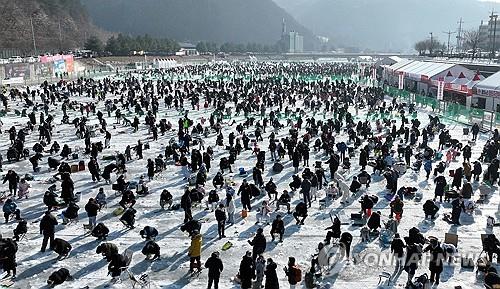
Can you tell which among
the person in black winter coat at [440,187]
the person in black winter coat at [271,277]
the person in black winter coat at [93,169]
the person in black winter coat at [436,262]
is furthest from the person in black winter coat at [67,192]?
the person in black winter coat at [440,187]

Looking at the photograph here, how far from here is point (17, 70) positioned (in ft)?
183

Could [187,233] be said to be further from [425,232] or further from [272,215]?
[425,232]

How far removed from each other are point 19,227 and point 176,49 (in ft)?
424

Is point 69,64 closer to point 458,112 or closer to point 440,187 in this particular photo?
point 458,112

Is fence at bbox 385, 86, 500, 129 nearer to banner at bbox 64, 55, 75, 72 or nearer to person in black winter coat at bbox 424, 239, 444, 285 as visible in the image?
person in black winter coat at bbox 424, 239, 444, 285

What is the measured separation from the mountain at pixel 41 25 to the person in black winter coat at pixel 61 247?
89.8 meters

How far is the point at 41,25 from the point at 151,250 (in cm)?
11533

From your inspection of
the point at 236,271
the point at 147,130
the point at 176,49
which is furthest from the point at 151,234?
the point at 176,49

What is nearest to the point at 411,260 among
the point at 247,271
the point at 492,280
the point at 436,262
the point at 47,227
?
the point at 436,262

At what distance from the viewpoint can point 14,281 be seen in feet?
36.1

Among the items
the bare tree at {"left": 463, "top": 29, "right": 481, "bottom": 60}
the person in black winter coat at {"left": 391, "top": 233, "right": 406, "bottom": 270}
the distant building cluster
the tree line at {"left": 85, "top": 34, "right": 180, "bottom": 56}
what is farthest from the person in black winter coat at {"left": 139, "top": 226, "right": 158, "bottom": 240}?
the distant building cluster

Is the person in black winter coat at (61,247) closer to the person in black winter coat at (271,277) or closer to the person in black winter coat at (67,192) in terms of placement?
the person in black winter coat at (67,192)

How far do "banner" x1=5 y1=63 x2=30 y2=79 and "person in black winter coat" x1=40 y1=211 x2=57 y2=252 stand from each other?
157 ft

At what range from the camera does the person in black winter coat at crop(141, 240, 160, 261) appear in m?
12.1
